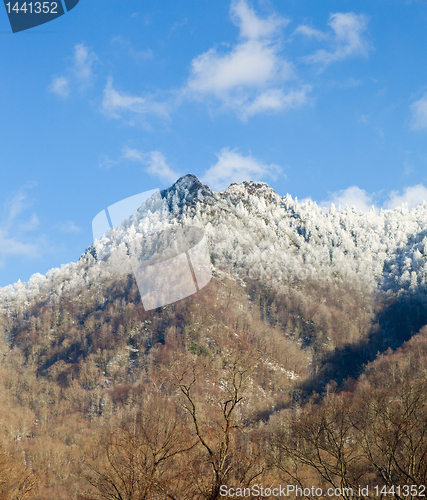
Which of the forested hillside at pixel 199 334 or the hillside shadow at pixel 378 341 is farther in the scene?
the hillside shadow at pixel 378 341

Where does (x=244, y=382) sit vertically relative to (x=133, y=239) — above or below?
below

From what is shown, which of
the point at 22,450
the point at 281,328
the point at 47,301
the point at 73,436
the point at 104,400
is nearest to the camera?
the point at 22,450

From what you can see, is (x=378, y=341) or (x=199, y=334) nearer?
(x=199, y=334)

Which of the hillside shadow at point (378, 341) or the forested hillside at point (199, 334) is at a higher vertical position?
the forested hillside at point (199, 334)

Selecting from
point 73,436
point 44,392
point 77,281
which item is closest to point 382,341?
point 73,436

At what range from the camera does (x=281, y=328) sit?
165m

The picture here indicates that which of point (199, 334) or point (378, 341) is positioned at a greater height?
point (199, 334)

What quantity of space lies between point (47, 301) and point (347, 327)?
141352 mm

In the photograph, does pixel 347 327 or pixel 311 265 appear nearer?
pixel 347 327

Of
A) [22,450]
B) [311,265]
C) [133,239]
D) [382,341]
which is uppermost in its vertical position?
[133,239]

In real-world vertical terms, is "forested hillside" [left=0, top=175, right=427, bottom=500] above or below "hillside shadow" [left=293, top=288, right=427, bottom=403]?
above

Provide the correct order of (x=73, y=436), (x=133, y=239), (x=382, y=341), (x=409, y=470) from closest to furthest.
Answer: (x=409, y=470), (x=73, y=436), (x=133, y=239), (x=382, y=341)

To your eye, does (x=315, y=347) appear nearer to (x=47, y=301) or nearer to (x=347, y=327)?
(x=347, y=327)

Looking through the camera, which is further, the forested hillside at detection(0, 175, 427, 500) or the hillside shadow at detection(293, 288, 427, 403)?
the hillside shadow at detection(293, 288, 427, 403)
